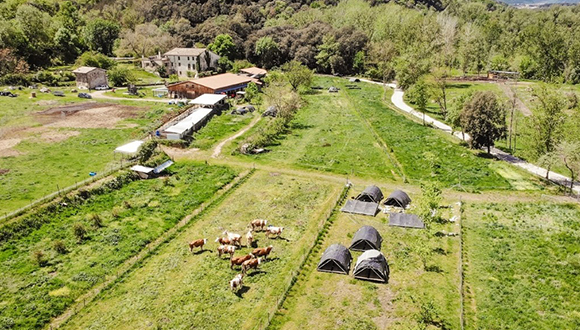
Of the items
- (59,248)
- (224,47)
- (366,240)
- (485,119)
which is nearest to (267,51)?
(224,47)

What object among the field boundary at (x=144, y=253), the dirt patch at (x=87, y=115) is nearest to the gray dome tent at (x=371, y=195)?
the field boundary at (x=144, y=253)

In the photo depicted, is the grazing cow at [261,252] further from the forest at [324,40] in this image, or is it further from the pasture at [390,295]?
the forest at [324,40]

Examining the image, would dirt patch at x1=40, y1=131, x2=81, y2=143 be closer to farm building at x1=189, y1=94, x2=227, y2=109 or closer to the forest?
farm building at x1=189, y1=94, x2=227, y2=109

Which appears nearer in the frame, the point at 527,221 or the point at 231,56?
the point at 527,221

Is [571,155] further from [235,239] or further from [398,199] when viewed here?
[235,239]

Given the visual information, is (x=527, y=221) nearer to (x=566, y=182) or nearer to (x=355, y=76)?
(x=566, y=182)

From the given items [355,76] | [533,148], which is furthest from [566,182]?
[355,76]
